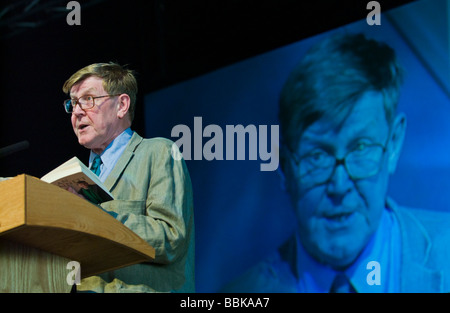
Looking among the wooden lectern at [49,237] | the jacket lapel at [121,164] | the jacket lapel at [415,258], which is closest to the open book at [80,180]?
the wooden lectern at [49,237]

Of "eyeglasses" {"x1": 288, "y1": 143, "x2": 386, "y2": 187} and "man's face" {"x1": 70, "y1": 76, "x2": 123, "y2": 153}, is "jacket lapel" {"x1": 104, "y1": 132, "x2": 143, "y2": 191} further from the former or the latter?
"eyeglasses" {"x1": 288, "y1": 143, "x2": 386, "y2": 187}

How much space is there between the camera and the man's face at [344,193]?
3.88 m

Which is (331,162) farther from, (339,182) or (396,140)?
(396,140)

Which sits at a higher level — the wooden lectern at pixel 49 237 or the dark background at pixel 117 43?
the dark background at pixel 117 43

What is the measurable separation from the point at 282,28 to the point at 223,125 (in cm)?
75

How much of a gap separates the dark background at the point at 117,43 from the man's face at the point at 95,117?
6.90 feet

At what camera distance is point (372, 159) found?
3873 millimetres

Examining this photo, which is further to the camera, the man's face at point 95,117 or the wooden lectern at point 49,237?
the man's face at point 95,117

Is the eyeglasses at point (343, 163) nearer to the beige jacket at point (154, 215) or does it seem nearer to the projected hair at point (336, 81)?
the projected hair at point (336, 81)

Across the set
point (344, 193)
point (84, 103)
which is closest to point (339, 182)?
point (344, 193)

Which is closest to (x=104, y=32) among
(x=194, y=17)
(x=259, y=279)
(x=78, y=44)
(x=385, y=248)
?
(x=78, y=44)

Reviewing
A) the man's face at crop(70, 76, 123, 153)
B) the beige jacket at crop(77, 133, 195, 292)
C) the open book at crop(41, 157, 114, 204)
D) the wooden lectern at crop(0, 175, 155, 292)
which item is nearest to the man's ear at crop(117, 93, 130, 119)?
the man's face at crop(70, 76, 123, 153)

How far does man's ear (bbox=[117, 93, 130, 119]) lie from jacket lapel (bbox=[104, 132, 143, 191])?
0.09 m

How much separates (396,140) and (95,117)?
84.8 inches
